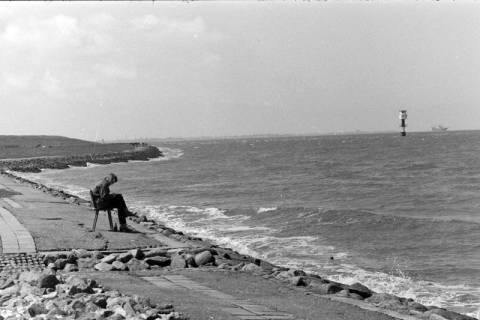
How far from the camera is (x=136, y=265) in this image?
10.9 meters

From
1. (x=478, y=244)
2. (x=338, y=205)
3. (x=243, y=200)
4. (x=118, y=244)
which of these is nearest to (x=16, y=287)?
(x=118, y=244)

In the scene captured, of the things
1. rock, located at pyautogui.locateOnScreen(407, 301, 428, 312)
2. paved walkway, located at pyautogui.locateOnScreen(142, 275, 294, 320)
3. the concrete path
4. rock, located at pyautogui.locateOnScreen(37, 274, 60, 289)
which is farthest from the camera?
the concrete path

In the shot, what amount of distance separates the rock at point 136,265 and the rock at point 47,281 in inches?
98.4

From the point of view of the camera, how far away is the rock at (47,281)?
8250 millimetres

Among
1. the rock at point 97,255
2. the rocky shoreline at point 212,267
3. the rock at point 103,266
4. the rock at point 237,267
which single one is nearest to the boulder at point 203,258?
the rocky shoreline at point 212,267

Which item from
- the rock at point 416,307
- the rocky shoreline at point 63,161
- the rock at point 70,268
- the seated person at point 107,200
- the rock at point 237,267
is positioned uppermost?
the seated person at point 107,200

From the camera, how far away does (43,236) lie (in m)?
13.5

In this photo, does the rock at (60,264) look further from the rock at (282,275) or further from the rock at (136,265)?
the rock at (282,275)

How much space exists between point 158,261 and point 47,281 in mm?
3208

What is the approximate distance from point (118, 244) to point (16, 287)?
5.20 meters

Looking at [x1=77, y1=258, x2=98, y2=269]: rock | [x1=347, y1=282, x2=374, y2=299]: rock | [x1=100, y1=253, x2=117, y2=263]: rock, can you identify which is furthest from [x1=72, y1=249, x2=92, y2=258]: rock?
[x1=347, y1=282, x2=374, y2=299]: rock

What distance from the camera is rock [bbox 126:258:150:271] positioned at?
10836 mm

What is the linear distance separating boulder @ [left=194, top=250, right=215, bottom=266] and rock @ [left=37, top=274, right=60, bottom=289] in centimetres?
356

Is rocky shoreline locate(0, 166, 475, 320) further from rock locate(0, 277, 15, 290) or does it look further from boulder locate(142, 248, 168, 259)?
rock locate(0, 277, 15, 290)
